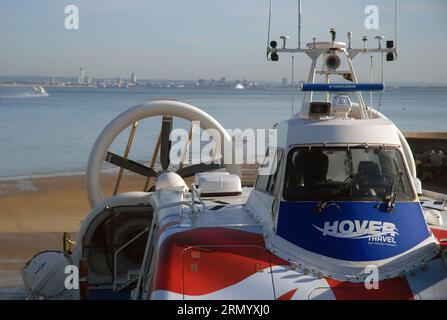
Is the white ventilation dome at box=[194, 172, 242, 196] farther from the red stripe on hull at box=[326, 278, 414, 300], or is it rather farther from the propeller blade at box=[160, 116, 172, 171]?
the red stripe on hull at box=[326, 278, 414, 300]

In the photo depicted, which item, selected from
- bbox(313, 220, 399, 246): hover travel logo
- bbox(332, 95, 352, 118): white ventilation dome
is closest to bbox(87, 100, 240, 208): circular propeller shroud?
bbox(332, 95, 352, 118): white ventilation dome

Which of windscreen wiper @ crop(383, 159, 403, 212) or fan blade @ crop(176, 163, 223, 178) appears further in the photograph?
fan blade @ crop(176, 163, 223, 178)

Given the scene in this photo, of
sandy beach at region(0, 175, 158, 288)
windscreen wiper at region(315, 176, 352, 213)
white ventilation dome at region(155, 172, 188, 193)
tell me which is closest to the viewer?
windscreen wiper at region(315, 176, 352, 213)

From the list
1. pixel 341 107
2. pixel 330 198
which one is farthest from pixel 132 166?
pixel 330 198

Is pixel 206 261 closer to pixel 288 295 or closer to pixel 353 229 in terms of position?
pixel 288 295

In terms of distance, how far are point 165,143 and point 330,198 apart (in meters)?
4.08

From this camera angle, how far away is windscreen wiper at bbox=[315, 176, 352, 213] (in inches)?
190

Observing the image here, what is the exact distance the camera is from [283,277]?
4.55 meters

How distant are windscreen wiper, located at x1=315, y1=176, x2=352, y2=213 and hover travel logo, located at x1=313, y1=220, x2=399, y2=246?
0.11m

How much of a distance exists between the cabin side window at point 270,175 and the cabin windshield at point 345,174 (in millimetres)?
174

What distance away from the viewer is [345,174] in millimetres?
5047
